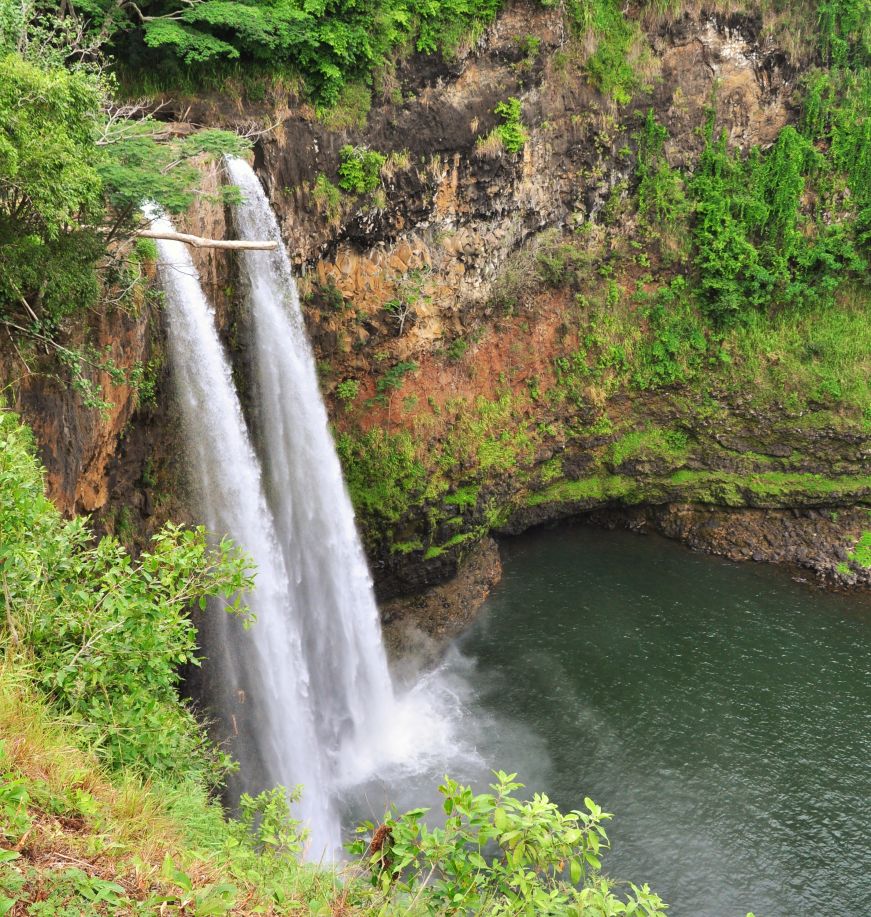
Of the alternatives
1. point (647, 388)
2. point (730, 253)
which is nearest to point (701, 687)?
point (647, 388)

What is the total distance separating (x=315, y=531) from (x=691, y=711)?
826cm

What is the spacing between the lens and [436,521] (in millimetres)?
17328

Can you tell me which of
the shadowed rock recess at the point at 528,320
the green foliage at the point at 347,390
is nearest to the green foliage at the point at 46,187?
the shadowed rock recess at the point at 528,320

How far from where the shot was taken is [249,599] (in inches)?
477

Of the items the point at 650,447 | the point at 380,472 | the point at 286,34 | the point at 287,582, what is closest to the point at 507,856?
the point at 287,582

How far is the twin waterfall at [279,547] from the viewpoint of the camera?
1143 centimetres

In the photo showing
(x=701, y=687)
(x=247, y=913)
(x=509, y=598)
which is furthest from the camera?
(x=509, y=598)

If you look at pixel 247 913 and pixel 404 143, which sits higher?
pixel 404 143

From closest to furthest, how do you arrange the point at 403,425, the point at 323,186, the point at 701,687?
the point at 323,186, the point at 701,687, the point at 403,425

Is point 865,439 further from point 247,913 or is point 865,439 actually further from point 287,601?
point 247,913

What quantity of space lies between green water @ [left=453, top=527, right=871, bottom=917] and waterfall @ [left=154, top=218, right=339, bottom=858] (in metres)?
3.74

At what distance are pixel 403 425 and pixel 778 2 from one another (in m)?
14.3

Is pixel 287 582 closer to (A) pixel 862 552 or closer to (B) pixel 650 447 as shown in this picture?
(B) pixel 650 447

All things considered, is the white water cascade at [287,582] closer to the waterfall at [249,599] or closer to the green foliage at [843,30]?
the waterfall at [249,599]
